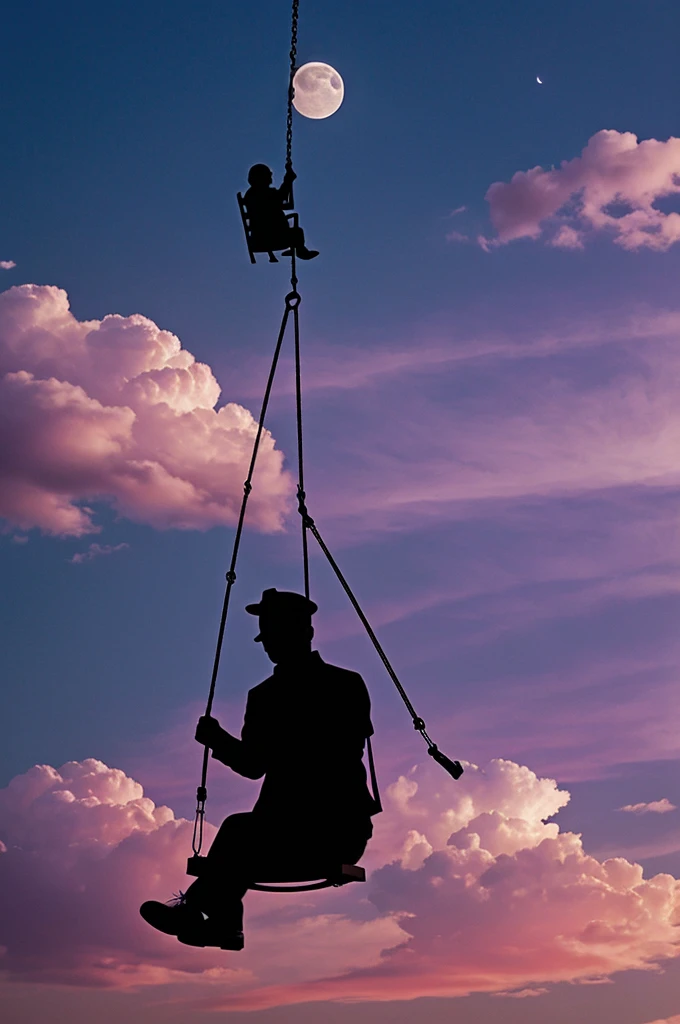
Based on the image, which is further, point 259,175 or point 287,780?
point 259,175

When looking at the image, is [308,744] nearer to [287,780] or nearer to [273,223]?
[287,780]

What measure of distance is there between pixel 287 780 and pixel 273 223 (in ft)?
14.6

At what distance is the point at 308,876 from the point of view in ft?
36.5

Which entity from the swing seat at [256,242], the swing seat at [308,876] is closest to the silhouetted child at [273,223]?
the swing seat at [256,242]

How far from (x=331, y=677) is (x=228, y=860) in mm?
1542

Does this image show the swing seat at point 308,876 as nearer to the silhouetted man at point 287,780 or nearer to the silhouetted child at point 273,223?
the silhouetted man at point 287,780

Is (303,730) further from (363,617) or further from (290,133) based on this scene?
(290,133)

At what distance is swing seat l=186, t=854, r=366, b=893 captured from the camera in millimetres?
11047

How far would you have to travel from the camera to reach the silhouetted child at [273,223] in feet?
40.3

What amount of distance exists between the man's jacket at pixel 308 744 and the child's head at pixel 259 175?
12.8 feet

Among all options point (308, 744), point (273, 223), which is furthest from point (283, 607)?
point (273, 223)

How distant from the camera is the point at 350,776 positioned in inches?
445

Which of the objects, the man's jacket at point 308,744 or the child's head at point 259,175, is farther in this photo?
the child's head at point 259,175

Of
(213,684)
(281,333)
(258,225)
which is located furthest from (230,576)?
(258,225)
